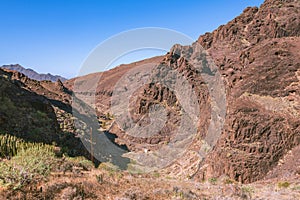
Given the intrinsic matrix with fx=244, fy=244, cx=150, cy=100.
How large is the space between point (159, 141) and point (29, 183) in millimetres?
26067

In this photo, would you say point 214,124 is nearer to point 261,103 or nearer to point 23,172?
point 261,103

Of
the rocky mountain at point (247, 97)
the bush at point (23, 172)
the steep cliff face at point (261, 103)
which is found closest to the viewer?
the bush at point (23, 172)

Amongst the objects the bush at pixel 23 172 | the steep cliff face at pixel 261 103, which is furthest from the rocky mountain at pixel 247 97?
the bush at pixel 23 172

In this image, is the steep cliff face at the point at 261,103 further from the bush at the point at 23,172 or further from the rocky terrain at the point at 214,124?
the bush at the point at 23,172

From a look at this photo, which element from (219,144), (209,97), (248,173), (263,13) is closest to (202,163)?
(219,144)

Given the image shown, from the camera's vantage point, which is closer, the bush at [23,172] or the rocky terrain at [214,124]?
the bush at [23,172]

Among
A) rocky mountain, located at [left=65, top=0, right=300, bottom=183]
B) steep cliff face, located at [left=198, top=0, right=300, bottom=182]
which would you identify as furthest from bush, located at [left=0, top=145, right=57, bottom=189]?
steep cliff face, located at [left=198, top=0, right=300, bottom=182]

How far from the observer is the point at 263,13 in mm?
32906

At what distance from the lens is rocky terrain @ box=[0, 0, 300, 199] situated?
8.07 m

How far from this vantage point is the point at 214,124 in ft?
78.6

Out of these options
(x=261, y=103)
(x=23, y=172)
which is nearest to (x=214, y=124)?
(x=261, y=103)

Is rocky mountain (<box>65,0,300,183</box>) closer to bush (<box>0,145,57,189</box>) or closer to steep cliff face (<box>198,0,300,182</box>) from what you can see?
steep cliff face (<box>198,0,300,182</box>)

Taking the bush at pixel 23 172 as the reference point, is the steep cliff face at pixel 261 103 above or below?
above

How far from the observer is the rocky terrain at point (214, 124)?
8.07 m
